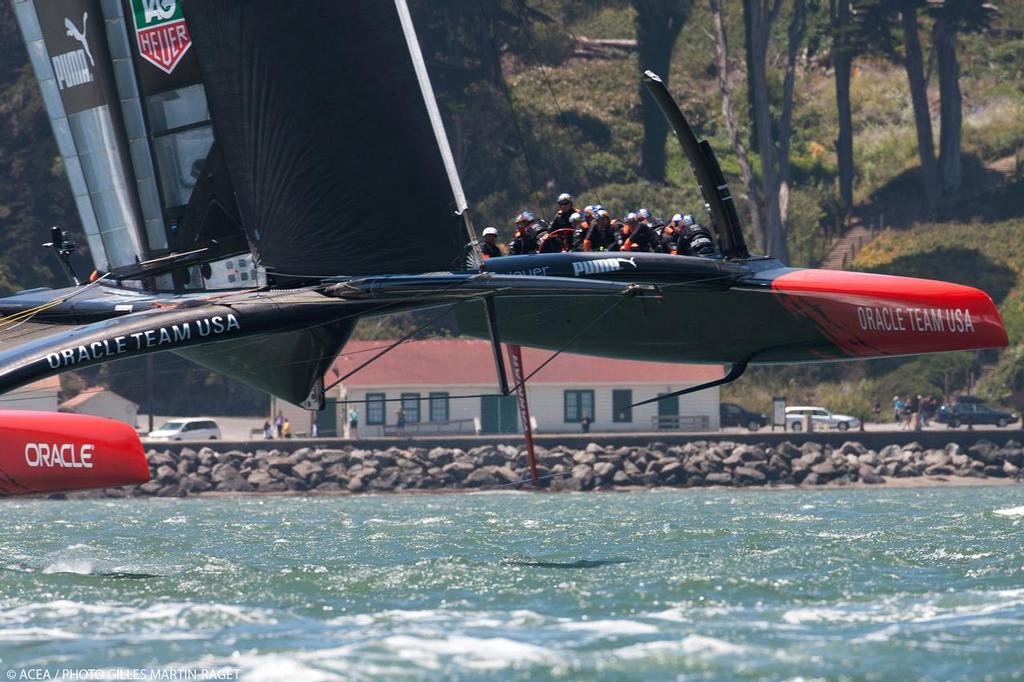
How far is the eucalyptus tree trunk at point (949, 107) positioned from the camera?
1890 inches

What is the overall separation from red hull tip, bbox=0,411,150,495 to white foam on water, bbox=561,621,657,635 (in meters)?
5.54

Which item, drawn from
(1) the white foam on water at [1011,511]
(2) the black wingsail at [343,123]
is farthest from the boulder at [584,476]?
(2) the black wingsail at [343,123]

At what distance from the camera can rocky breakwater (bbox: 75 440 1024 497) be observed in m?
35.1

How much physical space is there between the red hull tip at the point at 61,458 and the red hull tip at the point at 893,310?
23.3 ft

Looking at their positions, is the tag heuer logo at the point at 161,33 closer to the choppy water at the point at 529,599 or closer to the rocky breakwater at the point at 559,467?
the choppy water at the point at 529,599

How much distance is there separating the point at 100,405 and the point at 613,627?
27330 millimetres

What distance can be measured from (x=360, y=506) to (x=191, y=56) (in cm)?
1096

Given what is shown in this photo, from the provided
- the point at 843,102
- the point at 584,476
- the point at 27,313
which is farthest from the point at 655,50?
the point at 27,313

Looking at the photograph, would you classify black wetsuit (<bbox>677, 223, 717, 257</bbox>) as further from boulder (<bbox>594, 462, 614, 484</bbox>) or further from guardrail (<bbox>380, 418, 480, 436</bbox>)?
guardrail (<bbox>380, 418, 480, 436</bbox>)

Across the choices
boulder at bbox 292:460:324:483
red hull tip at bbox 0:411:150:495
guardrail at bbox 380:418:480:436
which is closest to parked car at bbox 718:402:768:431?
guardrail at bbox 380:418:480:436

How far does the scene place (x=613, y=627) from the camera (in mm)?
12508

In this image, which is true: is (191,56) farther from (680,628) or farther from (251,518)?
(680,628)

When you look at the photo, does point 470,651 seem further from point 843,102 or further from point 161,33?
point 843,102

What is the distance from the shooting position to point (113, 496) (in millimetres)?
34000
